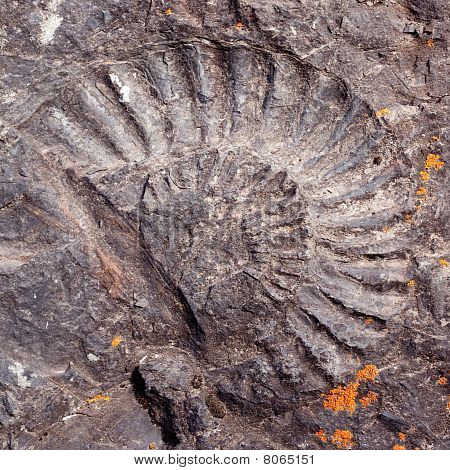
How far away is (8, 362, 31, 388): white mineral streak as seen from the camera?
271 centimetres

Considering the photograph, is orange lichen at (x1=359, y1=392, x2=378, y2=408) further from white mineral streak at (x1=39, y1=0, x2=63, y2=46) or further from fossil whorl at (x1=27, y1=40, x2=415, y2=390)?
white mineral streak at (x1=39, y1=0, x2=63, y2=46)

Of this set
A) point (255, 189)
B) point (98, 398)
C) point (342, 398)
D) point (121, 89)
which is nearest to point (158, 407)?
point (98, 398)

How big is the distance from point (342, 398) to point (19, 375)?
0.95m

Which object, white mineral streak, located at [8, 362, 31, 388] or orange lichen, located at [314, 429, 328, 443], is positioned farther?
orange lichen, located at [314, 429, 328, 443]

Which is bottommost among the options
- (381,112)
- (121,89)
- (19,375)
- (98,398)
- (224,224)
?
(98,398)

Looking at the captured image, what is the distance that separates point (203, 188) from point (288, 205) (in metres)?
0.25

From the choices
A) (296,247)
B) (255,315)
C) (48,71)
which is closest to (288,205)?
(296,247)

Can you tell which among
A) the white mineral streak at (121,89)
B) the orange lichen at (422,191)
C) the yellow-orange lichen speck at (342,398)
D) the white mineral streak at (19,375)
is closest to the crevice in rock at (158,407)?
the white mineral streak at (19,375)

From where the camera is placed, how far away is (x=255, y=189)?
275 cm

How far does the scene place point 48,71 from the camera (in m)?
2.75

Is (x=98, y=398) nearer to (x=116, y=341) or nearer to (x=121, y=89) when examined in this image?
(x=116, y=341)

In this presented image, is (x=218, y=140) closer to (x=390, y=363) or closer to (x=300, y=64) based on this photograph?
(x=300, y=64)

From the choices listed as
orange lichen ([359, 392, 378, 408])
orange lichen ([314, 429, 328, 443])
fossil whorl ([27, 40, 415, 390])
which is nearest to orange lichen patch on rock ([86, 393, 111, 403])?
fossil whorl ([27, 40, 415, 390])

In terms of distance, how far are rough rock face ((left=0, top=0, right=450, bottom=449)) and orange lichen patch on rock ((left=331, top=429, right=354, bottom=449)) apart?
0.02 m
